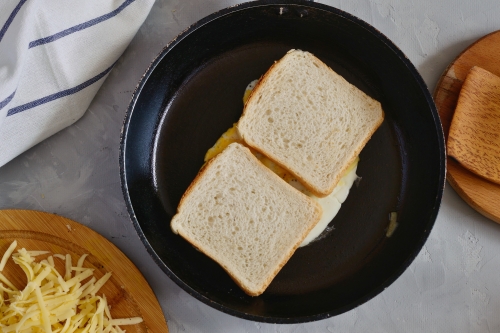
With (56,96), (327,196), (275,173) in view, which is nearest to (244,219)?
(275,173)

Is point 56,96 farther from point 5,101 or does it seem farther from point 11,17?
point 11,17

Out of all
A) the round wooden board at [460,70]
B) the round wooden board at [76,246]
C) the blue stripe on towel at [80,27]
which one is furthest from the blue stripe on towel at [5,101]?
the round wooden board at [460,70]

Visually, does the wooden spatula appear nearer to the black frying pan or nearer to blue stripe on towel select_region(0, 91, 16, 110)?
the black frying pan

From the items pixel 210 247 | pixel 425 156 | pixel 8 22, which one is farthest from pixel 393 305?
pixel 8 22

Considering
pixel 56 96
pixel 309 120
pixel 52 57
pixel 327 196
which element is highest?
pixel 52 57

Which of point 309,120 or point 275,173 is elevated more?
point 309,120

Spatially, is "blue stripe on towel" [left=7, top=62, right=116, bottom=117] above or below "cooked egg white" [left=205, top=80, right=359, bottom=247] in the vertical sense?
above

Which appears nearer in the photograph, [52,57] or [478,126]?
[52,57]

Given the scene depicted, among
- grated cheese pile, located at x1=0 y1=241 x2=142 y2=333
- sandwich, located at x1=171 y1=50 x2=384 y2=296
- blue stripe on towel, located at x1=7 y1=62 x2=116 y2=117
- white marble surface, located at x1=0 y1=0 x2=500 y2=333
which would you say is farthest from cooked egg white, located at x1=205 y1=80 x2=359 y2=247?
grated cheese pile, located at x1=0 y1=241 x2=142 y2=333
